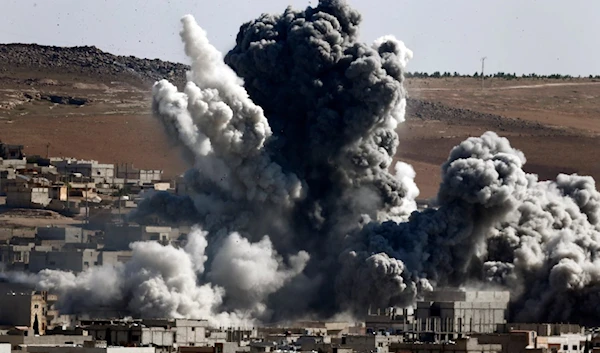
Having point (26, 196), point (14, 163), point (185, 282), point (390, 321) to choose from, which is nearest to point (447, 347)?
point (390, 321)

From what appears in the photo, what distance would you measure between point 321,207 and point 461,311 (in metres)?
13.9

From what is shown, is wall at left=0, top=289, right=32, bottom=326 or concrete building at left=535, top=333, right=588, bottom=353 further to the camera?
wall at left=0, top=289, right=32, bottom=326

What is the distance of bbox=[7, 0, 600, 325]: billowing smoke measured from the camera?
379ft

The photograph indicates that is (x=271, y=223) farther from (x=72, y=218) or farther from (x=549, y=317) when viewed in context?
(x=72, y=218)

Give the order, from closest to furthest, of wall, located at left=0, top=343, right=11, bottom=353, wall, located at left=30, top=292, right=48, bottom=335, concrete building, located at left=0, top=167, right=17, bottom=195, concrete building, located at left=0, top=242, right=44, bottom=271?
wall, located at left=0, top=343, right=11, bottom=353, wall, located at left=30, top=292, right=48, bottom=335, concrete building, located at left=0, top=242, right=44, bottom=271, concrete building, located at left=0, top=167, right=17, bottom=195

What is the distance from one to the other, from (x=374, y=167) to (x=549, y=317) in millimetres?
11851

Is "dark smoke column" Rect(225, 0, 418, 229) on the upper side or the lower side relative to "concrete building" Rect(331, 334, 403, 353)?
upper

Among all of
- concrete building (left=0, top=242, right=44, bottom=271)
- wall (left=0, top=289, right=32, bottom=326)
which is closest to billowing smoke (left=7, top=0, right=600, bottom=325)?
wall (left=0, top=289, right=32, bottom=326)

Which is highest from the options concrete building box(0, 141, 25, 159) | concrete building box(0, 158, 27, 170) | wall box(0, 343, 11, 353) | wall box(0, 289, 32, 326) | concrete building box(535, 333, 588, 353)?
concrete building box(0, 141, 25, 159)

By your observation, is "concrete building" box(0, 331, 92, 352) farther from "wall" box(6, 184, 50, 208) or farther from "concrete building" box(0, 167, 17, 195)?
"concrete building" box(0, 167, 17, 195)

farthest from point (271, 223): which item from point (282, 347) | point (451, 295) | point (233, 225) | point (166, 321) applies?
point (282, 347)

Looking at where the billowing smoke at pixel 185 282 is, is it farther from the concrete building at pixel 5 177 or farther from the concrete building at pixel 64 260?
the concrete building at pixel 5 177

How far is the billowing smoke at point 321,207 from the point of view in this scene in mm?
115625

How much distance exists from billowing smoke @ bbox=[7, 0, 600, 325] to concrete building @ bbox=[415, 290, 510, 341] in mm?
2381
